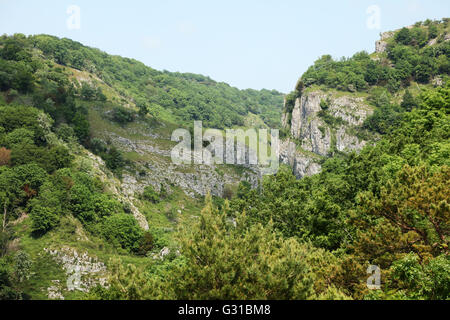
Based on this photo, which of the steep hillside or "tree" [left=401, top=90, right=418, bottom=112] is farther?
the steep hillside

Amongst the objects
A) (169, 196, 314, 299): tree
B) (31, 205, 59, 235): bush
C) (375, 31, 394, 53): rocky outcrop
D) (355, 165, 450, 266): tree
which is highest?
(375, 31, 394, 53): rocky outcrop

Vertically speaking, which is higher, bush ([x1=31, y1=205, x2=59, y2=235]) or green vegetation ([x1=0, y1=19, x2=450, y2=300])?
green vegetation ([x1=0, y1=19, x2=450, y2=300])

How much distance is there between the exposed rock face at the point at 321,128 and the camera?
111000 mm

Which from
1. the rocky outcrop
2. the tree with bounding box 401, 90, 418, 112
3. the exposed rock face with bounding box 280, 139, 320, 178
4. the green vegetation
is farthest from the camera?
the rocky outcrop

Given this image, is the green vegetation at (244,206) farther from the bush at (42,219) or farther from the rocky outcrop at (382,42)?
the rocky outcrop at (382,42)

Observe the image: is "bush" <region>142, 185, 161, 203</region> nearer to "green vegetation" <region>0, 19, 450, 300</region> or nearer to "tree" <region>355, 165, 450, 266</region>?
"green vegetation" <region>0, 19, 450, 300</region>

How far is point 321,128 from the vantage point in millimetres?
115875

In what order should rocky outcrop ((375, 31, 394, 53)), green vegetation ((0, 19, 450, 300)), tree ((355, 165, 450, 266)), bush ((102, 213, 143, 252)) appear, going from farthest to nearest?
rocky outcrop ((375, 31, 394, 53))
bush ((102, 213, 143, 252))
tree ((355, 165, 450, 266))
green vegetation ((0, 19, 450, 300))

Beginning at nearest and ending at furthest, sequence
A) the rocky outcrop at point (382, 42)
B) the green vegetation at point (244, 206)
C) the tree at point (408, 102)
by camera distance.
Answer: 1. the green vegetation at point (244, 206)
2. the tree at point (408, 102)
3. the rocky outcrop at point (382, 42)

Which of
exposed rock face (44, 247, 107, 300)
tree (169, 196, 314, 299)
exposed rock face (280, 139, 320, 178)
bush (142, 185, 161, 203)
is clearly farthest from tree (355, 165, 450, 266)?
exposed rock face (280, 139, 320, 178)

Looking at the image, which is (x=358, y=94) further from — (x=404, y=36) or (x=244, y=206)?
(x=244, y=206)

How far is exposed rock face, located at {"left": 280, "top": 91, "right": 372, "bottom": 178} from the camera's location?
111000mm

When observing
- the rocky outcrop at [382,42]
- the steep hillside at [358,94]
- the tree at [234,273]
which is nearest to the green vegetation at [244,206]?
the tree at [234,273]

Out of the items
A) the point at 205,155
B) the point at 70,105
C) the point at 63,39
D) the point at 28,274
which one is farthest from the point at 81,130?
the point at 63,39
